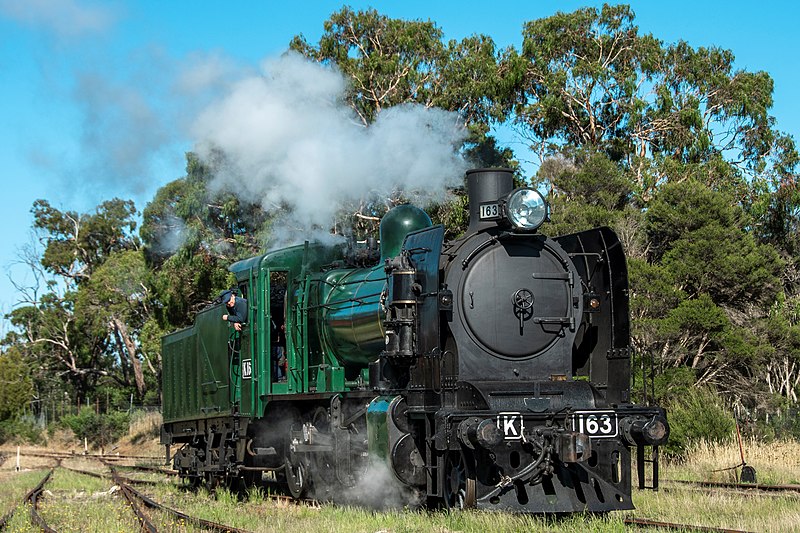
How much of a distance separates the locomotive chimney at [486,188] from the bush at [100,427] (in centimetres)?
3266

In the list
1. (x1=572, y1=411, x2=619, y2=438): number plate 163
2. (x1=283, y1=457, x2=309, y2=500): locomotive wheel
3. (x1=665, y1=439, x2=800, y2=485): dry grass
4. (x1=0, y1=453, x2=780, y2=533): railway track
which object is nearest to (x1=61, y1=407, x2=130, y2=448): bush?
(x1=0, y1=453, x2=780, y2=533): railway track

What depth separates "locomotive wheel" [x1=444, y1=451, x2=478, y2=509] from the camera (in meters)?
8.73

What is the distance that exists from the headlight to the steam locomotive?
0.02 meters

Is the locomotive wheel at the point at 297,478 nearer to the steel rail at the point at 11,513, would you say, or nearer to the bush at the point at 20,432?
the steel rail at the point at 11,513

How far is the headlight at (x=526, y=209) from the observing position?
9656 millimetres

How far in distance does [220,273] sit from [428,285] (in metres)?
22.6

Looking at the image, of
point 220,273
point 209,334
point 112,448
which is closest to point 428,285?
point 209,334

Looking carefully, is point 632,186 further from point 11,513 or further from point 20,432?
point 20,432

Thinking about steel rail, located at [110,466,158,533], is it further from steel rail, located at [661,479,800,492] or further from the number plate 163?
steel rail, located at [661,479,800,492]

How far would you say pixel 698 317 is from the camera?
2188cm

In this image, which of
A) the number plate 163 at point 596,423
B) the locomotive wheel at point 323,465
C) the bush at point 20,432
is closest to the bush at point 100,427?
the bush at point 20,432

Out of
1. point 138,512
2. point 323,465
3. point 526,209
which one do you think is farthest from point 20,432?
point 526,209

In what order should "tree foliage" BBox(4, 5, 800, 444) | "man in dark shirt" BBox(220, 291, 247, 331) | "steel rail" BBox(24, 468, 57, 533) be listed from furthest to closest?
"tree foliage" BBox(4, 5, 800, 444) → "man in dark shirt" BBox(220, 291, 247, 331) → "steel rail" BBox(24, 468, 57, 533)

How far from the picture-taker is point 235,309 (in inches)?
528
